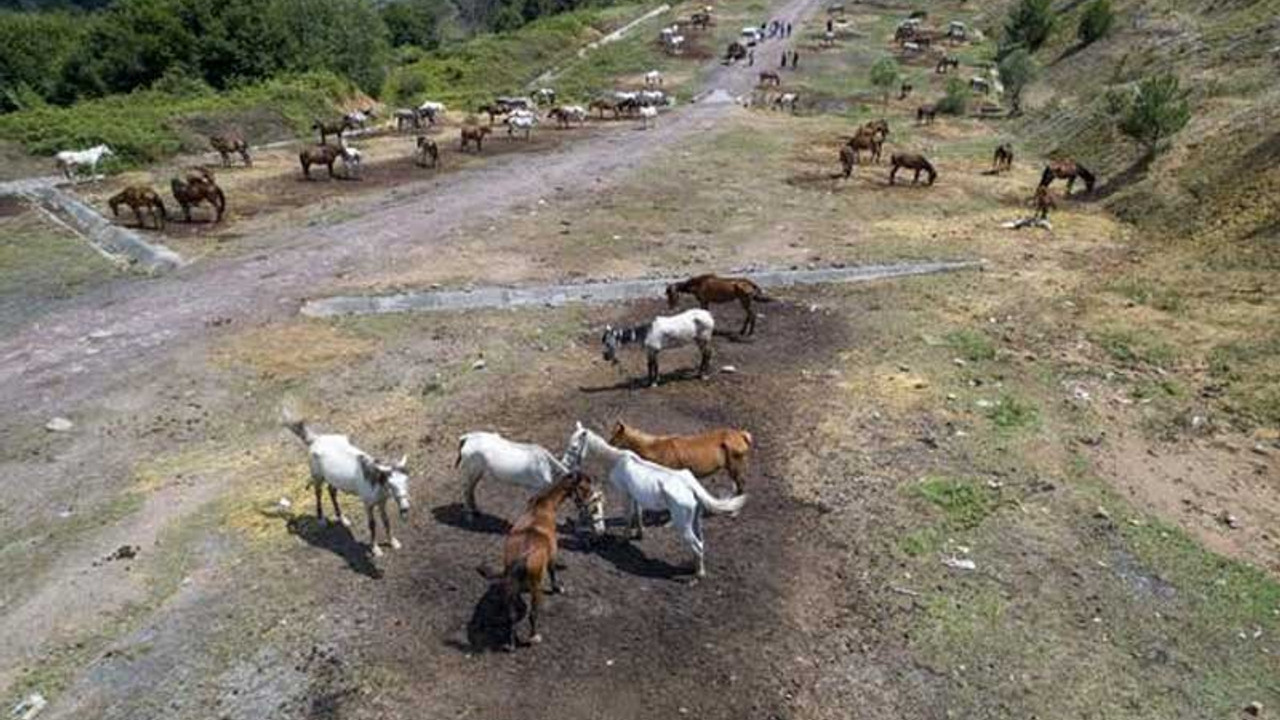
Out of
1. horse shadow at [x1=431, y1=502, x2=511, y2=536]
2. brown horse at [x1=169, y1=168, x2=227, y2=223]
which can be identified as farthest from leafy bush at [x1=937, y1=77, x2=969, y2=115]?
horse shadow at [x1=431, y1=502, x2=511, y2=536]

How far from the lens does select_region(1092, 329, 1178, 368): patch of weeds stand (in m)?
15.8

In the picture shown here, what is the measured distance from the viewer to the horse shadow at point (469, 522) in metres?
10.8

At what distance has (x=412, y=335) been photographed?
17406mm

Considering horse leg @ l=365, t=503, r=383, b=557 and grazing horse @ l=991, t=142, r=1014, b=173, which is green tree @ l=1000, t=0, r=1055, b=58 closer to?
grazing horse @ l=991, t=142, r=1014, b=173

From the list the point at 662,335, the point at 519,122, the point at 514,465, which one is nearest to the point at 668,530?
the point at 514,465

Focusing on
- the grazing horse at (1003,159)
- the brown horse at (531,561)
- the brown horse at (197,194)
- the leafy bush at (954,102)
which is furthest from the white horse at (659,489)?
the leafy bush at (954,102)

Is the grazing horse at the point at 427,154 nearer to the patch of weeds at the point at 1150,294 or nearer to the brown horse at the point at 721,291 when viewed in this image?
the brown horse at the point at 721,291

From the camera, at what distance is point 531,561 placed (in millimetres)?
8688

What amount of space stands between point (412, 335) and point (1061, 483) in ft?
37.4

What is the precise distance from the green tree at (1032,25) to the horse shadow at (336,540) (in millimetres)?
54896

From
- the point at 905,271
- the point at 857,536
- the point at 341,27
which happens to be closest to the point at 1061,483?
the point at 857,536

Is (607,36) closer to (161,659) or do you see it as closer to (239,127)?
(239,127)

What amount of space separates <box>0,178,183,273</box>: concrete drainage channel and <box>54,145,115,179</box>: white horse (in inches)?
28.0

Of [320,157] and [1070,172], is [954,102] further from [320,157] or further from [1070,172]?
[320,157]
